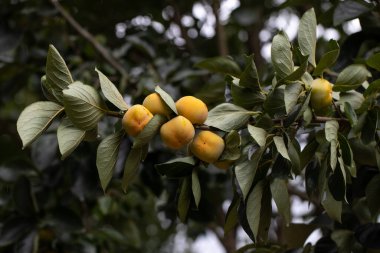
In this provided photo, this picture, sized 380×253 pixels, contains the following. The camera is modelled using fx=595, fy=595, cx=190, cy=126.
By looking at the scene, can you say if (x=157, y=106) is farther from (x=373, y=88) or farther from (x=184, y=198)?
(x=373, y=88)

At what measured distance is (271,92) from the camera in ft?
2.66

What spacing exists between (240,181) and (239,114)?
10 centimetres

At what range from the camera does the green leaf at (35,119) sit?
2.43 ft

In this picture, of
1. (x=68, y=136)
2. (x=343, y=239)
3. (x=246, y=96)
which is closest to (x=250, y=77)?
(x=246, y=96)

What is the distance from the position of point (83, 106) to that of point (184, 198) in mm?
203

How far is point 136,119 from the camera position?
29.2 inches

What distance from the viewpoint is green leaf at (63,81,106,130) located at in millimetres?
738

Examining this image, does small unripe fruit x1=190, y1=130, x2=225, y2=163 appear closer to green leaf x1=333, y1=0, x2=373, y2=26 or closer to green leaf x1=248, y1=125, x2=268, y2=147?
green leaf x1=248, y1=125, x2=268, y2=147

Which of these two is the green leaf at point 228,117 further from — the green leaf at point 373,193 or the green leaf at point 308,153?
the green leaf at point 373,193

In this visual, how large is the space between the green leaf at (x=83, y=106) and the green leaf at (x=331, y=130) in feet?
0.98

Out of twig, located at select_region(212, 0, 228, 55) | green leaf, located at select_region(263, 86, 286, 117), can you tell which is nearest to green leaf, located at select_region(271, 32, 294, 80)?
green leaf, located at select_region(263, 86, 286, 117)

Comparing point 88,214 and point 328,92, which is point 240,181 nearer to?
point 328,92

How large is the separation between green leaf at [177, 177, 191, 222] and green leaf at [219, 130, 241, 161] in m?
0.07

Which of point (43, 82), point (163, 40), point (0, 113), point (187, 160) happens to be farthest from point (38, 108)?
point (0, 113)
